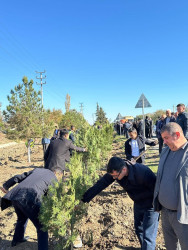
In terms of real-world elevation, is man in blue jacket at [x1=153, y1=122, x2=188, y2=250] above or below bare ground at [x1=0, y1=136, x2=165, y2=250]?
above

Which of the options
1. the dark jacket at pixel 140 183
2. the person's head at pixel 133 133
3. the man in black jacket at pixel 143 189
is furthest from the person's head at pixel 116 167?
the person's head at pixel 133 133

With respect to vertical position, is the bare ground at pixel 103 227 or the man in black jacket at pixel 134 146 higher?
the man in black jacket at pixel 134 146

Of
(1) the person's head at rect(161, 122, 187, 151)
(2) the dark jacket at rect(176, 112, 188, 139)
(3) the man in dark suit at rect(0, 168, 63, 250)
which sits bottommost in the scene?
(3) the man in dark suit at rect(0, 168, 63, 250)

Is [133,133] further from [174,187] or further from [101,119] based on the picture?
[101,119]

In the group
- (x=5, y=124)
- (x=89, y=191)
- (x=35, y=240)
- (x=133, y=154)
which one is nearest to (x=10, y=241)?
(x=35, y=240)

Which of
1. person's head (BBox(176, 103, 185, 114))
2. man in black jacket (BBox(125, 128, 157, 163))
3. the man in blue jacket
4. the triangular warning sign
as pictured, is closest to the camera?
the man in blue jacket

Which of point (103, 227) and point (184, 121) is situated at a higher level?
point (184, 121)

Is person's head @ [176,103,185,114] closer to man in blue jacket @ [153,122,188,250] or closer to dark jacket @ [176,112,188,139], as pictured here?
dark jacket @ [176,112,188,139]

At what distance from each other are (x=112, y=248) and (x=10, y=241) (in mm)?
1716

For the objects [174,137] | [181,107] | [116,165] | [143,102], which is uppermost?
[143,102]

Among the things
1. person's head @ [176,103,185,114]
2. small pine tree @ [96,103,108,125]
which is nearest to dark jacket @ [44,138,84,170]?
person's head @ [176,103,185,114]

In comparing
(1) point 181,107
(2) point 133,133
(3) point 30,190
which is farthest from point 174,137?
(1) point 181,107

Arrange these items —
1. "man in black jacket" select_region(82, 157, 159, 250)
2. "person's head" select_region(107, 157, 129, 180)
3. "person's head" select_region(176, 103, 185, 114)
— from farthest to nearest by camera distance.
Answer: "person's head" select_region(176, 103, 185, 114), "man in black jacket" select_region(82, 157, 159, 250), "person's head" select_region(107, 157, 129, 180)

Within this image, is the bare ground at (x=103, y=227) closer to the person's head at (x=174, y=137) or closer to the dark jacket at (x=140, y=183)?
the dark jacket at (x=140, y=183)
